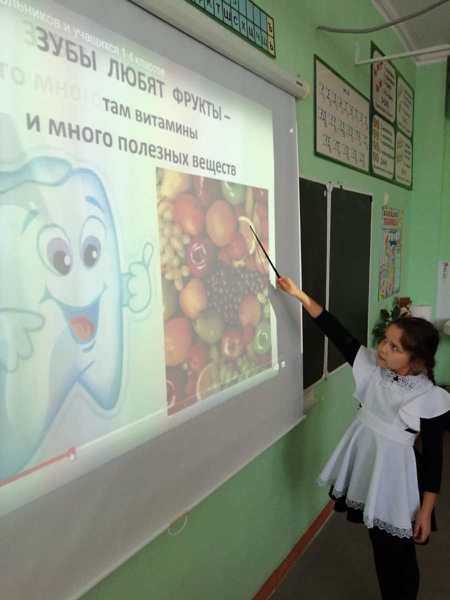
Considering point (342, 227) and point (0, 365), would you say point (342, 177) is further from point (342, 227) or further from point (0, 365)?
point (0, 365)

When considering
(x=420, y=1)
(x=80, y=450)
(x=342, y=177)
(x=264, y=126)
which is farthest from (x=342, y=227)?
(x=80, y=450)

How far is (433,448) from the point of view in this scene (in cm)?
140

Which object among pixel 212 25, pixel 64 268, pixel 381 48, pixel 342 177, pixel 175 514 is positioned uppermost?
pixel 381 48

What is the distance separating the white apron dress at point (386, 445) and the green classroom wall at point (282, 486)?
31cm

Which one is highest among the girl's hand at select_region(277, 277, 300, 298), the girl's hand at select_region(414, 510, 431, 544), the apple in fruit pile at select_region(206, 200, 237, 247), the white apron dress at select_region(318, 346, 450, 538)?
the apple in fruit pile at select_region(206, 200, 237, 247)

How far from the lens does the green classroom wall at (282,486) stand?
121 centimetres

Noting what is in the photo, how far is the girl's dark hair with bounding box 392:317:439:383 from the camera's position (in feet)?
Answer: 4.52

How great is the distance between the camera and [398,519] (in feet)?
4.62

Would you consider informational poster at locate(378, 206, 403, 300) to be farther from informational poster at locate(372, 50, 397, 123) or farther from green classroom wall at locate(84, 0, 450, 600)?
informational poster at locate(372, 50, 397, 123)

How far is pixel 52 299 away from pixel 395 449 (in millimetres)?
1206

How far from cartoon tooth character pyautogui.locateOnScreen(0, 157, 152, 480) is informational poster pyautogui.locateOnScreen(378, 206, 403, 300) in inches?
88.5

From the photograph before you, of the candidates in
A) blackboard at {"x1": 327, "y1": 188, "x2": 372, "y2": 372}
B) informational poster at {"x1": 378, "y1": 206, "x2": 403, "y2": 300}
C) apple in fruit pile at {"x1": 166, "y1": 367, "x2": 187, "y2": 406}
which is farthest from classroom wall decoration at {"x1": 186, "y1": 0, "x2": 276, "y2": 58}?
informational poster at {"x1": 378, "y1": 206, "x2": 403, "y2": 300}

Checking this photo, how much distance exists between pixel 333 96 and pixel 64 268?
1.65 meters

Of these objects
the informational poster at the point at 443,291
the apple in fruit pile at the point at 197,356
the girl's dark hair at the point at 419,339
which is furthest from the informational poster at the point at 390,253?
the apple in fruit pile at the point at 197,356
